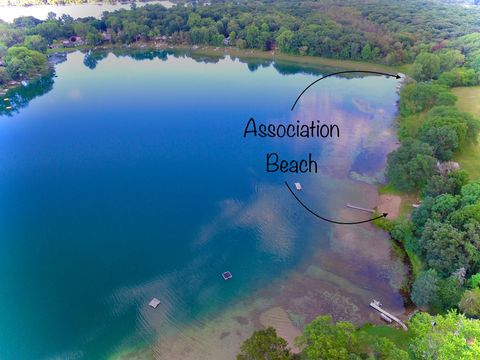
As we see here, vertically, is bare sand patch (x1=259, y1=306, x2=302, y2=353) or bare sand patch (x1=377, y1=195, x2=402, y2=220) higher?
bare sand patch (x1=377, y1=195, x2=402, y2=220)

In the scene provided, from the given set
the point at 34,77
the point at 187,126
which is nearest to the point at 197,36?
the point at 34,77

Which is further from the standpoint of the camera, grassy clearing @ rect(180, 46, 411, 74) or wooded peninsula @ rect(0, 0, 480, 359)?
grassy clearing @ rect(180, 46, 411, 74)

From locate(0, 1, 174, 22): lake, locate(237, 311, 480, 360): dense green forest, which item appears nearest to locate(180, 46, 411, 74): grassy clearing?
locate(0, 1, 174, 22): lake

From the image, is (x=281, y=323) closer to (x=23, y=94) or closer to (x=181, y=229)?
(x=181, y=229)

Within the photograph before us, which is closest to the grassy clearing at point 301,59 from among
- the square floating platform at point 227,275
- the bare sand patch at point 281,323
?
the square floating platform at point 227,275

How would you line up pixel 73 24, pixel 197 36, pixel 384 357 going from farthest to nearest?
pixel 73 24 < pixel 197 36 < pixel 384 357

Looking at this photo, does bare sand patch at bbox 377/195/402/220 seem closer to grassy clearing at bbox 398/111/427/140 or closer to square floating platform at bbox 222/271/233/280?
grassy clearing at bbox 398/111/427/140

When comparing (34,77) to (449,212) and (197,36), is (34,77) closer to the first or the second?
(197,36)
